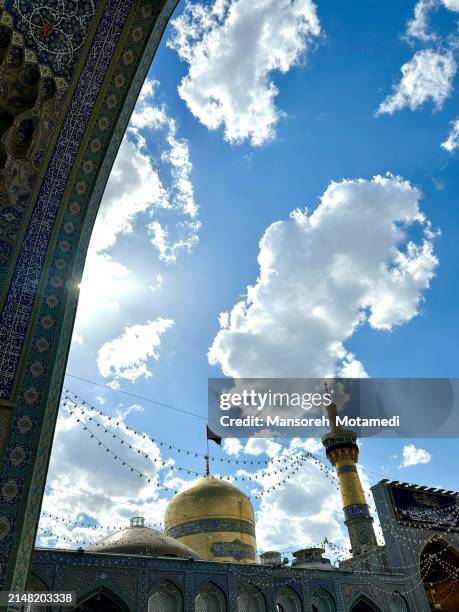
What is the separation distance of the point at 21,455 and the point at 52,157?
118 inches

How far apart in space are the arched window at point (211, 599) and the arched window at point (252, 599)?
2.08 feet

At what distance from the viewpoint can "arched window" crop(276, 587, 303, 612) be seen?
1172 centimetres

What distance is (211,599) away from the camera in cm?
1098

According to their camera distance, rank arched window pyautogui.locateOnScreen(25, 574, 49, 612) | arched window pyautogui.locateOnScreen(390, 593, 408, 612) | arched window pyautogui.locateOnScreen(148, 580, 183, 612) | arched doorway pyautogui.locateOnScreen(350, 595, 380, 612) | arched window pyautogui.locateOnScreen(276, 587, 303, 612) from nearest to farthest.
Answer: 1. arched window pyautogui.locateOnScreen(25, 574, 49, 612)
2. arched window pyautogui.locateOnScreen(148, 580, 183, 612)
3. arched window pyautogui.locateOnScreen(276, 587, 303, 612)
4. arched doorway pyautogui.locateOnScreen(350, 595, 380, 612)
5. arched window pyautogui.locateOnScreen(390, 593, 408, 612)

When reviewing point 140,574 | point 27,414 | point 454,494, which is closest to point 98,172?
point 27,414

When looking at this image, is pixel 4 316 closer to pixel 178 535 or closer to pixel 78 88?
pixel 78 88

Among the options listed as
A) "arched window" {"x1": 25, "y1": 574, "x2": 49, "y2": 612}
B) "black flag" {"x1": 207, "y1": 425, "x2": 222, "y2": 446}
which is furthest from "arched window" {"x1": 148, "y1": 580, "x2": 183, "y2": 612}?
"black flag" {"x1": 207, "y1": 425, "x2": 222, "y2": 446}

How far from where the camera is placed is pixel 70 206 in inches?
200

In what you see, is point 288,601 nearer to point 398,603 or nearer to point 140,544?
point 398,603

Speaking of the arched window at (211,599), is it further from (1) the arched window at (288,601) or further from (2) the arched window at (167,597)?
(1) the arched window at (288,601)

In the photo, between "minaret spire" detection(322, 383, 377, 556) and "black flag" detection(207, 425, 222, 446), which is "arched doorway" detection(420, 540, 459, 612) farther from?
"black flag" detection(207, 425, 222, 446)

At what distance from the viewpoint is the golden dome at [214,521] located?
1606 cm

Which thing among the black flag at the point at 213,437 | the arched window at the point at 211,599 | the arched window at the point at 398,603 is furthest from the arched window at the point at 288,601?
the black flag at the point at 213,437

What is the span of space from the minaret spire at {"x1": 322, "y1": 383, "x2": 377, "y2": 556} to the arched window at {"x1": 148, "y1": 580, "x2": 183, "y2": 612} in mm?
7304
